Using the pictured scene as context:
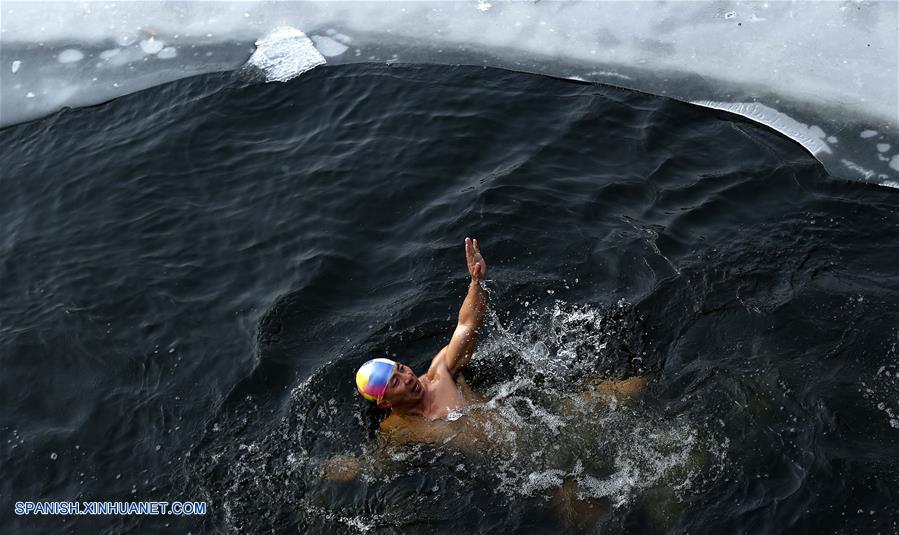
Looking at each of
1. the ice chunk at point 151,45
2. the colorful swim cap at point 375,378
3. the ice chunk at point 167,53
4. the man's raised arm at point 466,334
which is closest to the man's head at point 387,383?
the colorful swim cap at point 375,378

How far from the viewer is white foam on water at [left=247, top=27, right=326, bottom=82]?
1018cm

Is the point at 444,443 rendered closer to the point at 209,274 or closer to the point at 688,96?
the point at 209,274

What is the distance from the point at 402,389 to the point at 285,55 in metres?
5.51

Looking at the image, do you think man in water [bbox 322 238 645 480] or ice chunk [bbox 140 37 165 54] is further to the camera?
ice chunk [bbox 140 37 165 54]

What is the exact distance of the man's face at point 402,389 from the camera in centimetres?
620

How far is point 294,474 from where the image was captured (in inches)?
251

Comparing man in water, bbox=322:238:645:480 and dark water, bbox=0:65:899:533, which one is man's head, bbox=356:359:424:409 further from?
dark water, bbox=0:65:899:533

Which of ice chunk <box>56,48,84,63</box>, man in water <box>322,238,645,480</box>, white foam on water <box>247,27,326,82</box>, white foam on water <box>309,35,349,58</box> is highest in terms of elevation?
white foam on water <box>309,35,349,58</box>

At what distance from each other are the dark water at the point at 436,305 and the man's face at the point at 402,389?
16.2 inches

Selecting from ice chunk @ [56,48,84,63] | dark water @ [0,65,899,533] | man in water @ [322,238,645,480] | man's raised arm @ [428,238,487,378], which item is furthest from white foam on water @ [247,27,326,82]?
man in water @ [322,238,645,480]

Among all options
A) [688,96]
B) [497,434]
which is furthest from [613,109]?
[497,434]

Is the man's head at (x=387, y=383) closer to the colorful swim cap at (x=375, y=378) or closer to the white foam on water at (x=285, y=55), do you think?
the colorful swim cap at (x=375, y=378)

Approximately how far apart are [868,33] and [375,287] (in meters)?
5.47

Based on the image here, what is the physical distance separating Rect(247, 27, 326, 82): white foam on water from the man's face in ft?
16.3
